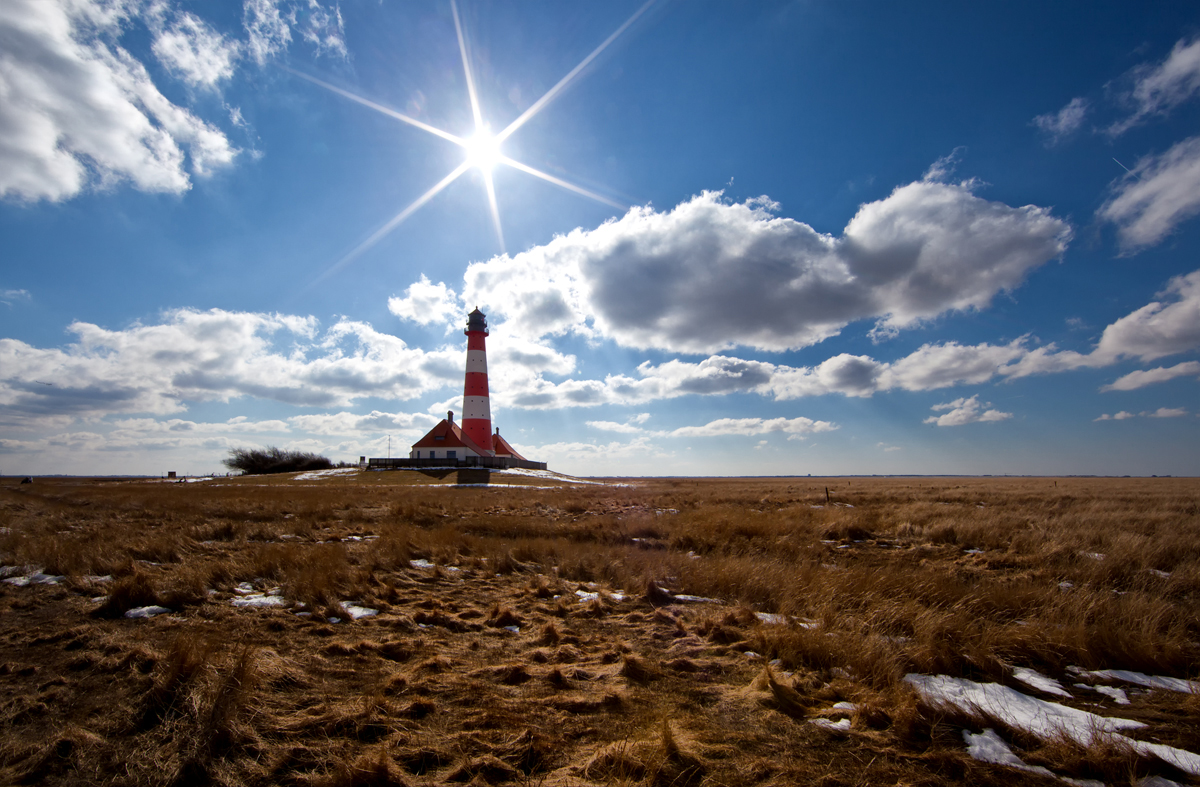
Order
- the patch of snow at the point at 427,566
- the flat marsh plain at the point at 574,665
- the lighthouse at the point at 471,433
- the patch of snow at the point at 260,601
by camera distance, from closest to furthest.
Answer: the flat marsh plain at the point at 574,665, the patch of snow at the point at 260,601, the patch of snow at the point at 427,566, the lighthouse at the point at 471,433

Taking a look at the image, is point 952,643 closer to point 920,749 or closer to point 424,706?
point 920,749

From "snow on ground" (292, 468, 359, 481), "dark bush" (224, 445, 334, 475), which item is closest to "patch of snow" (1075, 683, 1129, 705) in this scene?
"snow on ground" (292, 468, 359, 481)

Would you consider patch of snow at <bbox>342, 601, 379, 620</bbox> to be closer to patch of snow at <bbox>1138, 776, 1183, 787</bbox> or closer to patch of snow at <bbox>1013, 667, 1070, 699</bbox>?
patch of snow at <bbox>1138, 776, 1183, 787</bbox>

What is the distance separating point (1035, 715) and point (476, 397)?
53.1 meters

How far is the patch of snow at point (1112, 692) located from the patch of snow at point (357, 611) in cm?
749

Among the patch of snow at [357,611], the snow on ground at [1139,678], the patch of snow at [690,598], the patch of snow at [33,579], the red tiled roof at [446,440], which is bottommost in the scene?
the snow on ground at [1139,678]

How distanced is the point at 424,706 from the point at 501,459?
49.8 meters

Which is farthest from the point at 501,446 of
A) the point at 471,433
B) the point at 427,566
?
the point at 427,566

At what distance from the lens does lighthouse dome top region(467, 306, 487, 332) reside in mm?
54875

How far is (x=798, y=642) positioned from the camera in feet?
15.8

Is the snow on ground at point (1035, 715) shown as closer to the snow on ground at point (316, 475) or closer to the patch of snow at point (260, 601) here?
the patch of snow at point (260, 601)

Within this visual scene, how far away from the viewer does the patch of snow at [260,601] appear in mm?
6148

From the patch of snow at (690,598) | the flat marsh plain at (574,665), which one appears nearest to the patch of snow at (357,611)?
the flat marsh plain at (574,665)

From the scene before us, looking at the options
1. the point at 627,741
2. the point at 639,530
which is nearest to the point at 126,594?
the point at 627,741
